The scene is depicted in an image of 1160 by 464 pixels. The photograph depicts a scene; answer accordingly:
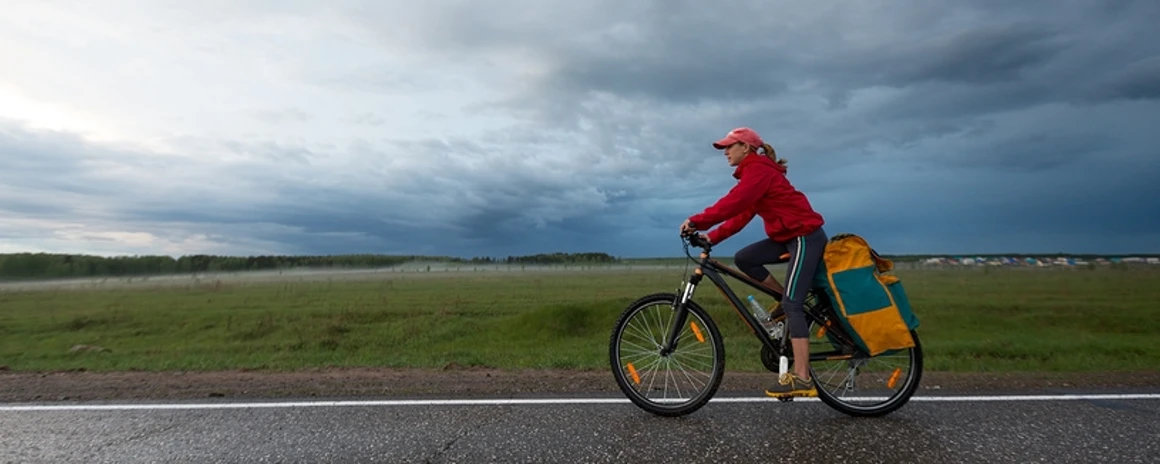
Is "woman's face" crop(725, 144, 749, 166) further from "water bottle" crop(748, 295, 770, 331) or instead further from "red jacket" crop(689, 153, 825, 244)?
"water bottle" crop(748, 295, 770, 331)

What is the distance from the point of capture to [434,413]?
16.5 ft

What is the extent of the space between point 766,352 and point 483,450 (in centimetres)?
246

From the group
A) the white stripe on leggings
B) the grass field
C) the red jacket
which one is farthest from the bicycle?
the grass field

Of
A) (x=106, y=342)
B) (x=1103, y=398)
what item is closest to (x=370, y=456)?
(x=1103, y=398)

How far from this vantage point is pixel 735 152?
16.2 ft

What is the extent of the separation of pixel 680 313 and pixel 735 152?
137 centimetres

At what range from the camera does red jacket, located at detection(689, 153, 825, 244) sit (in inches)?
187

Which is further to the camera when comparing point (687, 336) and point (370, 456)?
point (687, 336)

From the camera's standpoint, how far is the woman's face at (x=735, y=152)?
16.1 ft

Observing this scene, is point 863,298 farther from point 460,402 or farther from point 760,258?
point 460,402

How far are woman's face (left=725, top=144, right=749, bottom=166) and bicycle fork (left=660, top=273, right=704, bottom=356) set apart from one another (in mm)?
969

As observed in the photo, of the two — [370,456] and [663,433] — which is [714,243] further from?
[370,456]

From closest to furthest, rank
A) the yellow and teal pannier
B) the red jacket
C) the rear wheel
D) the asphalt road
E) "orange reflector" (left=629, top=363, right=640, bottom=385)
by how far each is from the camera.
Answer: the asphalt road < the red jacket < the yellow and teal pannier < the rear wheel < "orange reflector" (left=629, top=363, right=640, bottom=385)

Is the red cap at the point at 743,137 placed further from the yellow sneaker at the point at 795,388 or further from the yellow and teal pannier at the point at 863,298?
the yellow sneaker at the point at 795,388
